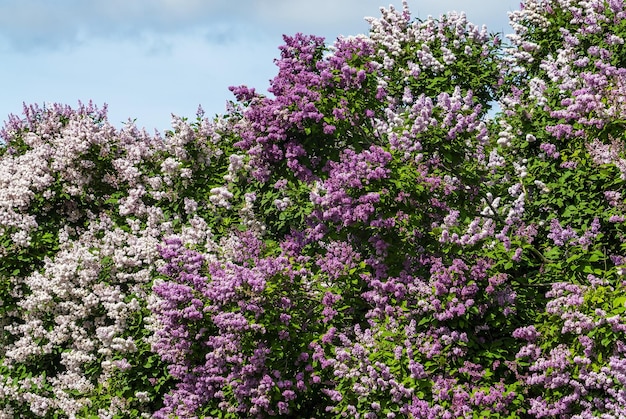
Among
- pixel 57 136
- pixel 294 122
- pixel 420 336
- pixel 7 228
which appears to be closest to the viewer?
pixel 420 336

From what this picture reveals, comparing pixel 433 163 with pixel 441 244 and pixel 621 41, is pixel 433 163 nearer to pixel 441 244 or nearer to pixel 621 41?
pixel 441 244

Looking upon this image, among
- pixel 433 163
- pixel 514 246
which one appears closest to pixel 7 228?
pixel 433 163

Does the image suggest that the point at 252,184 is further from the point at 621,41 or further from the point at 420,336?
the point at 621,41

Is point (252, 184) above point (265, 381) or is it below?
above

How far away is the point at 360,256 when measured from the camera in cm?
1010

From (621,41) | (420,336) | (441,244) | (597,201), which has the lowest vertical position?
(420,336)

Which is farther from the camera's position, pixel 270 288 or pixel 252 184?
pixel 252 184

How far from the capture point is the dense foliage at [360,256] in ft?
29.6

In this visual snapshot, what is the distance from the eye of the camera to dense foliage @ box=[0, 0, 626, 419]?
29.6 feet

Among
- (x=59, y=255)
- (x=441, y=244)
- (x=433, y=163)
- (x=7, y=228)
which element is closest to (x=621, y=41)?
(x=433, y=163)

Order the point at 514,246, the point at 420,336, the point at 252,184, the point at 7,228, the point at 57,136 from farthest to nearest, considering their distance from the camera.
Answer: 1. the point at 57,136
2. the point at 7,228
3. the point at 252,184
4. the point at 514,246
5. the point at 420,336

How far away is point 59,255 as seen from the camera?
1310 centimetres

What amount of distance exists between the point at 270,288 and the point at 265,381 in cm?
103

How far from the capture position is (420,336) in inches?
362
